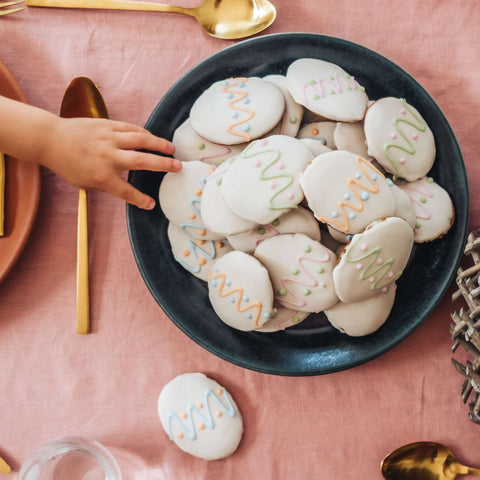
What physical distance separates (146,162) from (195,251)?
0.37 feet

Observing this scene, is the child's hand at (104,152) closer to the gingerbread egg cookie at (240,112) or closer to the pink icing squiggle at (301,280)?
the gingerbread egg cookie at (240,112)

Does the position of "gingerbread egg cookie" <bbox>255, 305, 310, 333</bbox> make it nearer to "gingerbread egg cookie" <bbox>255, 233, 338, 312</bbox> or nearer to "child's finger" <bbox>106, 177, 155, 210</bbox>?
"gingerbread egg cookie" <bbox>255, 233, 338, 312</bbox>

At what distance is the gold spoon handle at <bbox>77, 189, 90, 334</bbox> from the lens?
2.07ft

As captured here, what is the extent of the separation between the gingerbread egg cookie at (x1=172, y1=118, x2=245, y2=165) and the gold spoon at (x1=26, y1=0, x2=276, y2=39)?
133 millimetres

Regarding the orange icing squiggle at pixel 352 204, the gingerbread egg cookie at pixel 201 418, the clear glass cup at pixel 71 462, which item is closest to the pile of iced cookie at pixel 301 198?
the orange icing squiggle at pixel 352 204

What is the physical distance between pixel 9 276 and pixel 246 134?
1.12 ft

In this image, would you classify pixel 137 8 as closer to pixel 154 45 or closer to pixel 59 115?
pixel 154 45

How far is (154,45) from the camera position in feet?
2.15

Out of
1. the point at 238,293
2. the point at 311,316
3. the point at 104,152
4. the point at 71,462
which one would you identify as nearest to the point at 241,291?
the point at 238,293

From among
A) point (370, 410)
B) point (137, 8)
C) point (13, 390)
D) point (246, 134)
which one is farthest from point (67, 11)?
point (370, 410)

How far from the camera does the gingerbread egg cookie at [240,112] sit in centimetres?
56

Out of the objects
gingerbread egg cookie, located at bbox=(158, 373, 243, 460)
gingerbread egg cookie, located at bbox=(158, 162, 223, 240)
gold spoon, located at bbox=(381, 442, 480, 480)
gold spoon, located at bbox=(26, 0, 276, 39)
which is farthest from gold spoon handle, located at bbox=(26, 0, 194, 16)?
gold spoon, located at bbox=(381, 442, 480, 480)

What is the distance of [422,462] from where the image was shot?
635mm

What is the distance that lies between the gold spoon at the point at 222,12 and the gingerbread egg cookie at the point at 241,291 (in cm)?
28
